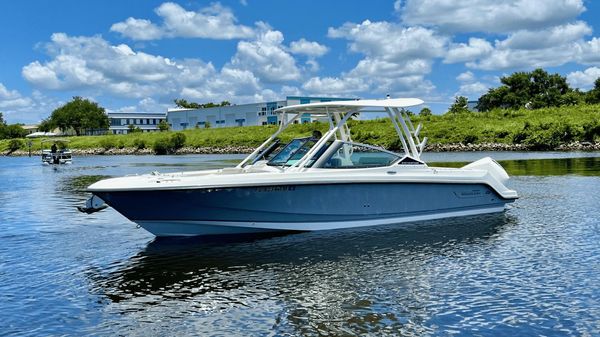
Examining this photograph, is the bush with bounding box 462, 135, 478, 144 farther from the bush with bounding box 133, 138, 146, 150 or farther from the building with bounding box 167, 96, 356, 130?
the bush with bounding box 133, 138, 146, 150

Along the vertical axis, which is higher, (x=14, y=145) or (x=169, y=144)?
(x=14, y=145)

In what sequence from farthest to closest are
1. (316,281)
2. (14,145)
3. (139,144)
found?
1. (14,145)
2. (139,144)
3. (316,281)

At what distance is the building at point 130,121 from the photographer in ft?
624

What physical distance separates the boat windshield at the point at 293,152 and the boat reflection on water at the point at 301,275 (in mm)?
1731

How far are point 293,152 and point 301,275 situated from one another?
4.40 m

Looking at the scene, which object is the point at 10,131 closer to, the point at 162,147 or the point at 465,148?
the point at 162,147

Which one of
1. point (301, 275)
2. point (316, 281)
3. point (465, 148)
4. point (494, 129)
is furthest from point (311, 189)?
point (494, 129)

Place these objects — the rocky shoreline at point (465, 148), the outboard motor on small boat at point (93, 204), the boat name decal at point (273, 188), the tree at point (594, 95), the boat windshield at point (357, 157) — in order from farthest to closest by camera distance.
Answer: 1. the tree at point (594, 95)
2. the rocky shoreline at point (465, 148)
3. the boat windshield at point (357, 157)
4. the outboard motor on small boat at point (93, 204)
5. the boat name decal at point (273, 188)

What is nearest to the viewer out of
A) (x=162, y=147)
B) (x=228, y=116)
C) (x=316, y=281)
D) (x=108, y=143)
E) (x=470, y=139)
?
(x=316, y=281)

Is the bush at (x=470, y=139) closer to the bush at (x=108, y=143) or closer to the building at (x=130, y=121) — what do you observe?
the bush at (x=108, y=143)

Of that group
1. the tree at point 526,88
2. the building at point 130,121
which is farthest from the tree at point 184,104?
the tree at point 526,88

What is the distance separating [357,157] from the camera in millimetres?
12781

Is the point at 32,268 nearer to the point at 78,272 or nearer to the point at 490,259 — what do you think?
the point at 78,272

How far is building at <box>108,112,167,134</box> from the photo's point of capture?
190125 mm
